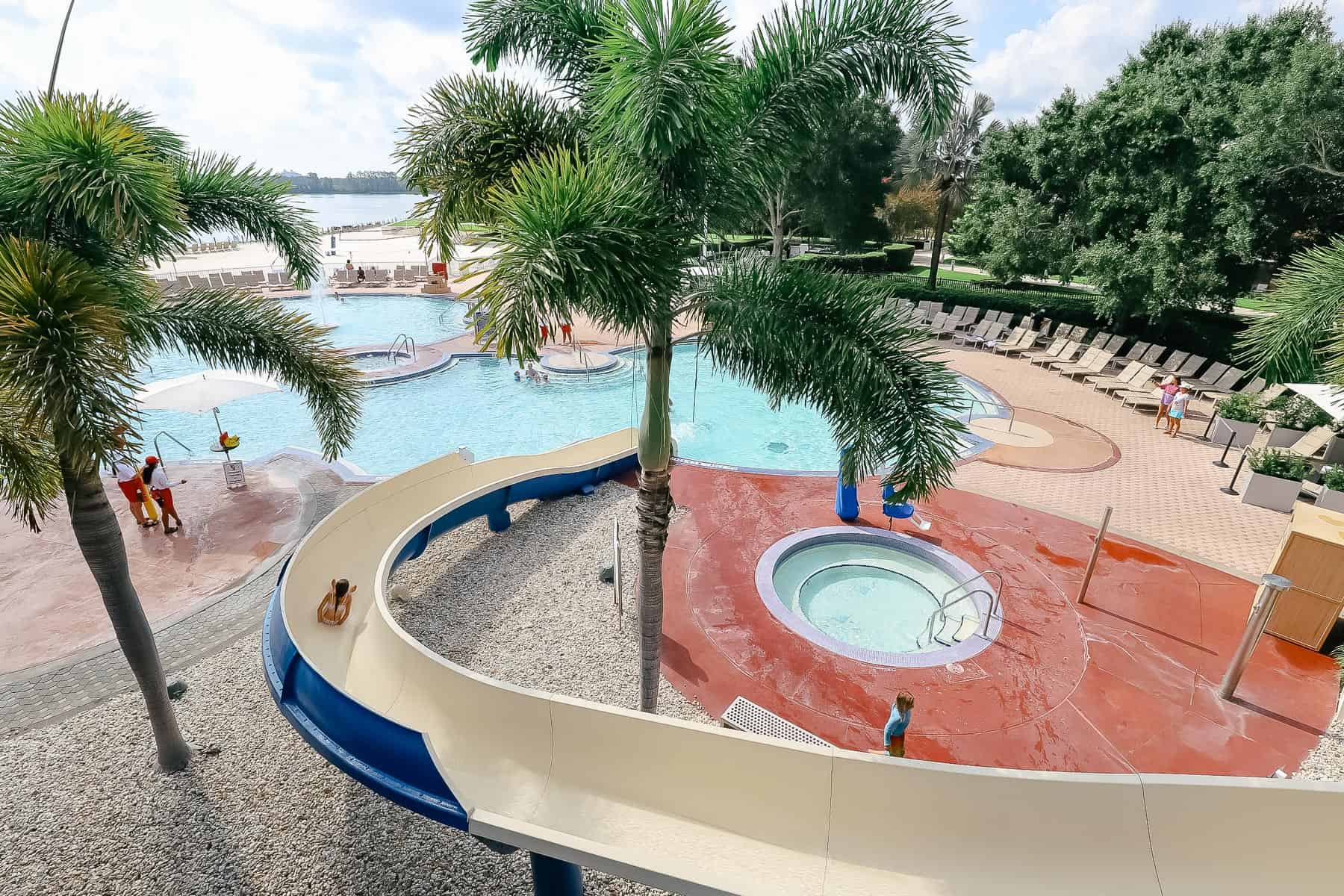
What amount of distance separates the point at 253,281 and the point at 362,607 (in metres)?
29.7

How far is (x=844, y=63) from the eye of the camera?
4.79 meters

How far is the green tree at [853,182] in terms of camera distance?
101 feet

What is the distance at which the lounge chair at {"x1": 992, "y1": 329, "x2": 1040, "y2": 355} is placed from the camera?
23.1 m

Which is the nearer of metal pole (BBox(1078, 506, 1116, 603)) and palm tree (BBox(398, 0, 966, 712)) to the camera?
palm tree (BBox(398, 0, 966, 712))

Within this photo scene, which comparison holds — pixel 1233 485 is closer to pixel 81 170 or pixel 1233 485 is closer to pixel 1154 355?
pixel 1154 355

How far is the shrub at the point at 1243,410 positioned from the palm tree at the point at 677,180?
47.7 feet

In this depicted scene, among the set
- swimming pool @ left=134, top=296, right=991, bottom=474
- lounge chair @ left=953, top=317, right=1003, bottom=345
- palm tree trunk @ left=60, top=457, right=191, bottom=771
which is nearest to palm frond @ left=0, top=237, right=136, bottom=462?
palm tree trunk @ left=60, top=457, right=191, bottom=771

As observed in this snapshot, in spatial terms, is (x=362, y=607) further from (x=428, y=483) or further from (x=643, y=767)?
(x=643, y=767)

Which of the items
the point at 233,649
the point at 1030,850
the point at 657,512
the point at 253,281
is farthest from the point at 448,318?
the point at 1030,850

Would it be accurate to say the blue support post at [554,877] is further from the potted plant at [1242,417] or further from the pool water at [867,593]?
the potted plant at [1242,417]

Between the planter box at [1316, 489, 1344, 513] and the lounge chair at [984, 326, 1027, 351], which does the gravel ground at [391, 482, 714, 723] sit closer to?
the planter box at [1316, 489, 1344, 513]

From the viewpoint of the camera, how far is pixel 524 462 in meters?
11.7

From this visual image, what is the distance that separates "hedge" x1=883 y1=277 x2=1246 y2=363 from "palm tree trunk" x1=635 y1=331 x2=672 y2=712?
38.5ft

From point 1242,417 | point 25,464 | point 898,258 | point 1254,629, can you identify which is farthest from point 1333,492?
point 898,258
